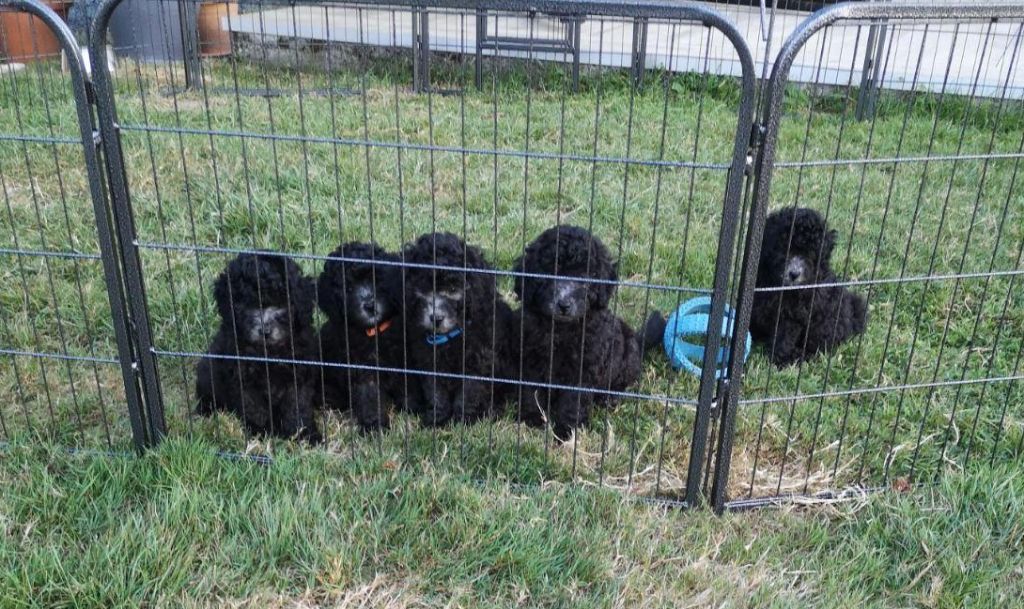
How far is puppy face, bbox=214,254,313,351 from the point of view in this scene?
3791 millimetres

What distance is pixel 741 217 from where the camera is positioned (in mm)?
3148

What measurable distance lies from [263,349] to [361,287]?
523 mm

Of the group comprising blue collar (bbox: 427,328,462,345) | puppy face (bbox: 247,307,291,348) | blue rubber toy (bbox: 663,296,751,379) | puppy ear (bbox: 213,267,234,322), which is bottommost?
blue rubber toy (bbox: 663,296,751,379)

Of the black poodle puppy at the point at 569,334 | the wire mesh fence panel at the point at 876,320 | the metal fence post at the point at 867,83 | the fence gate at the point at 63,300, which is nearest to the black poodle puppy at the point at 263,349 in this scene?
the fence gate at the point at 63,300

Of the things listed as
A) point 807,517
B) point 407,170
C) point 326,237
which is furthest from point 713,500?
point 407,170

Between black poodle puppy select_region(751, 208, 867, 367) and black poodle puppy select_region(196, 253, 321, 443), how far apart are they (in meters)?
2.32

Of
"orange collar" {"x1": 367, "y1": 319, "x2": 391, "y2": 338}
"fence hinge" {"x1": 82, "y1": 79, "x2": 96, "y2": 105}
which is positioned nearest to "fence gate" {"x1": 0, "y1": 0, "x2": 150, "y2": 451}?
"fence hinge" {"x1": 82, "y1": 79, "x2": 96, "y2": 105}

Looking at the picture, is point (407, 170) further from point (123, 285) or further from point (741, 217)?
point (741, 217)

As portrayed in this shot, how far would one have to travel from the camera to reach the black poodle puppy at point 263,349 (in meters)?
3.80

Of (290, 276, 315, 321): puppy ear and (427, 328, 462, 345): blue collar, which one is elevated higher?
(290, 276, 315, 321): puppy ear

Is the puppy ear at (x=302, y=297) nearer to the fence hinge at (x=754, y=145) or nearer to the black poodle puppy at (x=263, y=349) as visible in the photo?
the black poodle puppy at (x=263, y=349)

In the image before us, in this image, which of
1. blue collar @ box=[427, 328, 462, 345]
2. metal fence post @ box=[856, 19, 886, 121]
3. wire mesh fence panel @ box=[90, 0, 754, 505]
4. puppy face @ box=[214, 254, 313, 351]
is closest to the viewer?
wire mesh fence panel @ box=[90, 0, 754, 505]

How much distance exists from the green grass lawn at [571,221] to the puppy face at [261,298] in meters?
0.21

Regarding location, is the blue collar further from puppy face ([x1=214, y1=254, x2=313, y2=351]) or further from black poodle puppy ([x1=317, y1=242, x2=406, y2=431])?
puppy face ([x1=214, y1=254, x2=313, y2=351])
